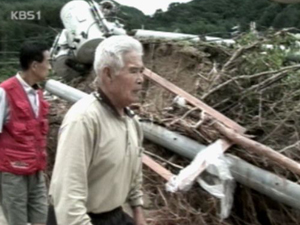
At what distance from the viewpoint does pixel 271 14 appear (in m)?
11.0

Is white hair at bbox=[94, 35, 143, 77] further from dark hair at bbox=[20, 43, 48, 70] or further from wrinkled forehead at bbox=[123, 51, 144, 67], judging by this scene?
dark hair at bbox=[20, 43, 48, 70]

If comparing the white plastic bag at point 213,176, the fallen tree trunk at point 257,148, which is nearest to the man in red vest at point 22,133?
the white plastic bag at point 213,176

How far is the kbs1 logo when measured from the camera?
15.4 meters

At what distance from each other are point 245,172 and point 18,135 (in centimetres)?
160

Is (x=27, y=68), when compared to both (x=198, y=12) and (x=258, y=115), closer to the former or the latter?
(x=258, y=115)

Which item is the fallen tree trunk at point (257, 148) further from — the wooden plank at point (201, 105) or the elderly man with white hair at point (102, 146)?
the elderly man with white hair at point (102, 146)

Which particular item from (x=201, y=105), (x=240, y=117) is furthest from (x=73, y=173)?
(x=240, y=117)

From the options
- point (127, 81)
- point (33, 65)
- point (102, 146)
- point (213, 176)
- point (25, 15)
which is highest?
point (127, 81)

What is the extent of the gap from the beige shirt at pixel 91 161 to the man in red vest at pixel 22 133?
2019 mm

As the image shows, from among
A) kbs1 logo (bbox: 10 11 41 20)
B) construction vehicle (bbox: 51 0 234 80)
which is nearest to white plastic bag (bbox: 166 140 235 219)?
construction vehicle (bbox: 51 0 234 80)

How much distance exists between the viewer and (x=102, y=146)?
2824 millimetres

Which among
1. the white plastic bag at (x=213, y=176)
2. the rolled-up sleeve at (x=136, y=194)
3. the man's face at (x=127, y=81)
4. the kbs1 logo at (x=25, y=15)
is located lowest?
the kbs1 logo at (x=25, y=15)

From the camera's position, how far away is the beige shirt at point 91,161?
8.96ft

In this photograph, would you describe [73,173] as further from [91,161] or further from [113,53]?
[113,53]
